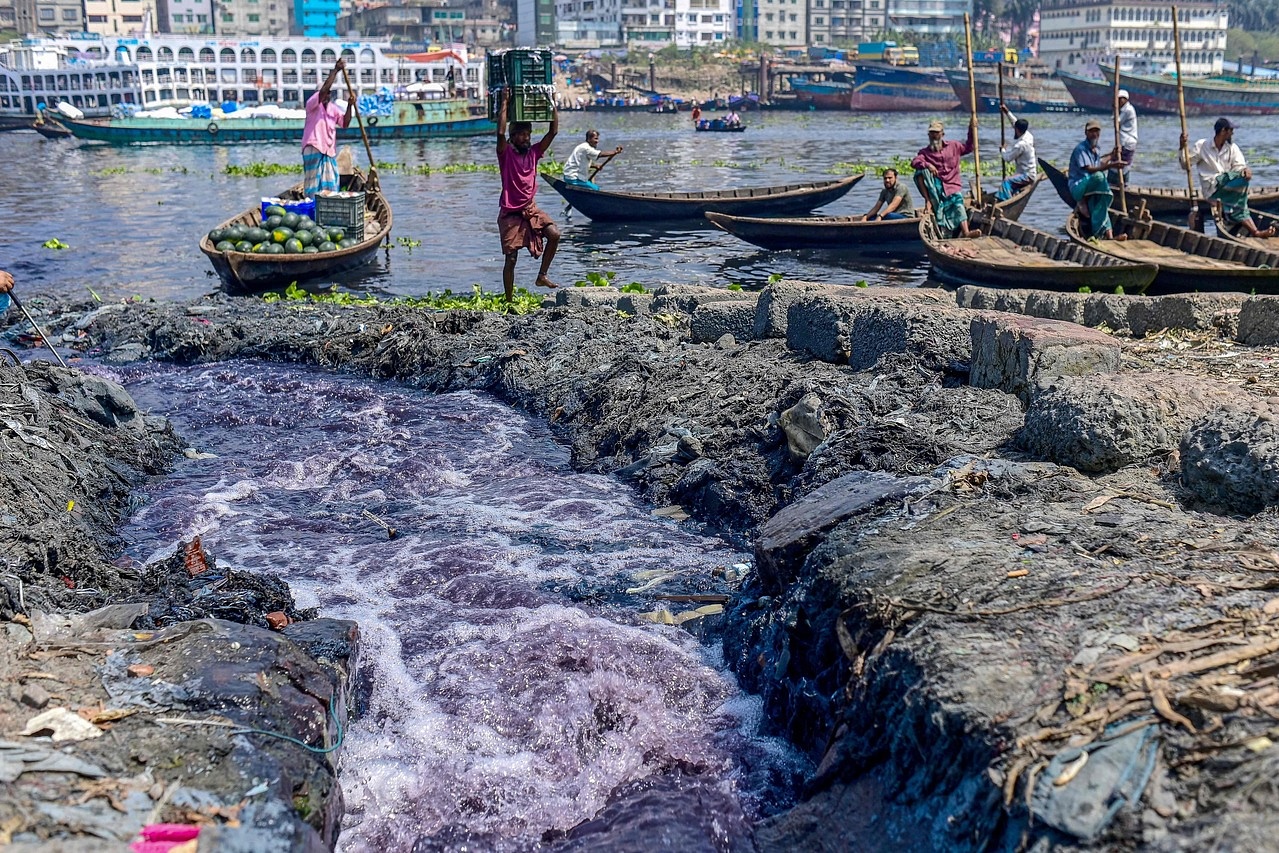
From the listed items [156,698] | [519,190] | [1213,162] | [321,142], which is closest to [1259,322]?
[156,698]

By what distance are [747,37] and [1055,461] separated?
104m

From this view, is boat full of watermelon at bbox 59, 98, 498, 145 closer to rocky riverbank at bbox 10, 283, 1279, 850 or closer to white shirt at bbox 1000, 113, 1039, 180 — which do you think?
white shirt at bbox 1000, 113, 1039, 180

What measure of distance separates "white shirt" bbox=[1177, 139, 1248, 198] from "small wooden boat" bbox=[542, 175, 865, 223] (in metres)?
7.38

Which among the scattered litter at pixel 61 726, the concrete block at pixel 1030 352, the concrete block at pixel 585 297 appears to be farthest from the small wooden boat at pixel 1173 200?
the scattered litter at pixel 61 726

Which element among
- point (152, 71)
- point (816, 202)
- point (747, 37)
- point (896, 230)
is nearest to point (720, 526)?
point (896, 230)

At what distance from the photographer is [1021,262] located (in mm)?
12742

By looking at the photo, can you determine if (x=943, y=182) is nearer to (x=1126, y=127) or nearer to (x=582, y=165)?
(x=1126, y=127)

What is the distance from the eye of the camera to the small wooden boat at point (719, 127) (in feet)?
162

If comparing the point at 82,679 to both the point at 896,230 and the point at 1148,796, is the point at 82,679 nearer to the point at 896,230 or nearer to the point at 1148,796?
the point at 1148,796

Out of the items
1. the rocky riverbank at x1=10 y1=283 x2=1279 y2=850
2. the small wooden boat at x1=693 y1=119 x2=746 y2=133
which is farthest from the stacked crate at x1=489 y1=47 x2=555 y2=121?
the small wooden boat at x1=693 y1=119 x2=746 y2=133

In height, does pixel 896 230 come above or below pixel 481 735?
above

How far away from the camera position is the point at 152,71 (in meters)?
56.2

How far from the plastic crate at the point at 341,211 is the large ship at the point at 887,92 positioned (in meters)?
59.5

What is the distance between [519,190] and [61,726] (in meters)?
8.24
